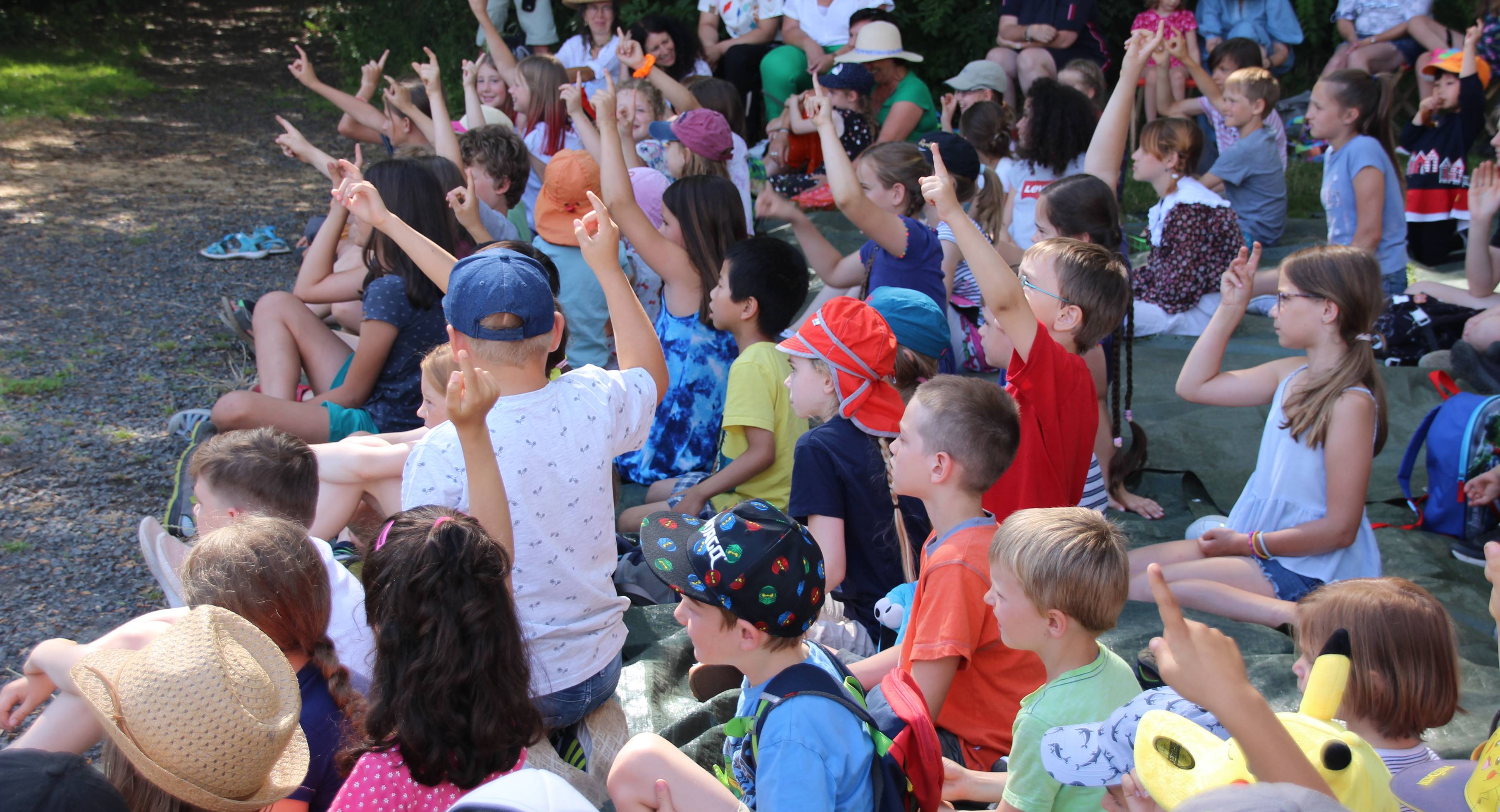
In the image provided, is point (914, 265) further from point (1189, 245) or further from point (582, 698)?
point (582, 698)

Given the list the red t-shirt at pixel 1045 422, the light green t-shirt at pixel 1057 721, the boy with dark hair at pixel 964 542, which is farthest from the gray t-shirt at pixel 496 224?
the light green t-shirt at pixel 1057 721

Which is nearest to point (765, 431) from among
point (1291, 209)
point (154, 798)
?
point (154, 798)

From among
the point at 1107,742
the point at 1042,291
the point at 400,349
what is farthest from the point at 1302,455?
the point at 400,349

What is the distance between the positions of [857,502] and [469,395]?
1.16 metres

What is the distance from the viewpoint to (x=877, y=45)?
697 centimetres

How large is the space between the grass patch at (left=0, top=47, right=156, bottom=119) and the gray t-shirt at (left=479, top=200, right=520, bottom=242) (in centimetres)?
706

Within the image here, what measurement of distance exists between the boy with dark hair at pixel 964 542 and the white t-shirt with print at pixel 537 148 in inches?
173

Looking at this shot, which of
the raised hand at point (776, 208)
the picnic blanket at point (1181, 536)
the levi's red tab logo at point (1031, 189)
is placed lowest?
the picnic blanket at point (1181, 536)

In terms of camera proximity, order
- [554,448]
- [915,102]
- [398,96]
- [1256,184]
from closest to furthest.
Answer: [554,448]
[398,96]
[1256,184]
[915,102]

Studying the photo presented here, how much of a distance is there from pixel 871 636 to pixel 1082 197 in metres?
1.87

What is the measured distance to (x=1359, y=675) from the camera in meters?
2.06

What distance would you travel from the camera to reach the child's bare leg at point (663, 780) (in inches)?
72.9

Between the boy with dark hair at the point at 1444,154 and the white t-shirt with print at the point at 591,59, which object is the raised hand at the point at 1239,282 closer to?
the boy with dark hair at the point at 1444,154

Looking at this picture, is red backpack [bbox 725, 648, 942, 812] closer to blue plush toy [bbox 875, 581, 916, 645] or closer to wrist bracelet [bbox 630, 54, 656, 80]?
blue plush toy [bbox 875, 581, 916, 645]
